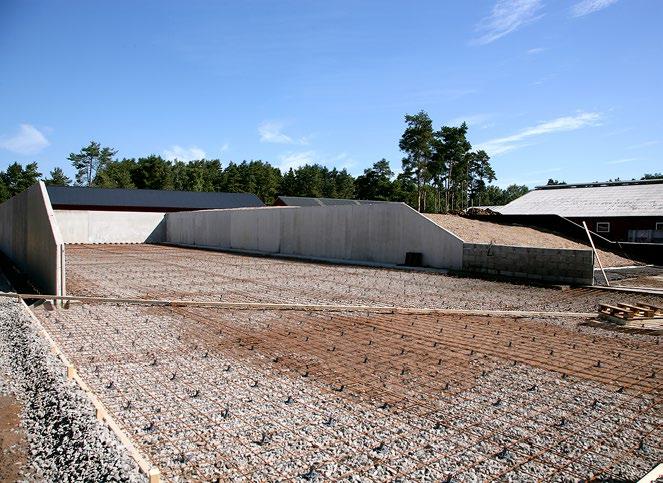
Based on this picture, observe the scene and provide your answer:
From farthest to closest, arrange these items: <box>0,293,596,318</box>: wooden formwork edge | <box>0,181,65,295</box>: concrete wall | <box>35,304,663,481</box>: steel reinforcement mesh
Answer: <box>0,181,65,295</box>: concrete wall < <box>0,293,596,318</box>: wooden formwork edge < <box>35,304,663,481</box>: steel reinforcement mesh

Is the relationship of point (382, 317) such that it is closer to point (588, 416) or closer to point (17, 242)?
point (588, 416)

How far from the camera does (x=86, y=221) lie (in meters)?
30.8

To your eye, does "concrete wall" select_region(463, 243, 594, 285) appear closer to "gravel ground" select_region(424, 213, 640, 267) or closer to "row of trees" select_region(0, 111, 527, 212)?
"gravel ground" select_region(424, 213, 640, 267)

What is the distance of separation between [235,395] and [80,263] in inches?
597

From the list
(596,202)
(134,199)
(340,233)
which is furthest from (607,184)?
(134,199)

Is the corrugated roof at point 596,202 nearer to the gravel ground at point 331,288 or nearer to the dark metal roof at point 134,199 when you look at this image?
the gravel ground at point 331,288

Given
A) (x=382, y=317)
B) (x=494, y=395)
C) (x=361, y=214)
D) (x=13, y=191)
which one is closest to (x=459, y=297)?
(x=382, y=317)

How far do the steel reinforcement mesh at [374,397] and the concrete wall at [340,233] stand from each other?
9481 millimetres

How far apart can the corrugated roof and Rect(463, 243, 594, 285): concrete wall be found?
538 inches

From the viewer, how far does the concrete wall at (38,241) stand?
8.64 meters

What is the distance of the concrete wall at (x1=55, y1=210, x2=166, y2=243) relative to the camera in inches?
1188

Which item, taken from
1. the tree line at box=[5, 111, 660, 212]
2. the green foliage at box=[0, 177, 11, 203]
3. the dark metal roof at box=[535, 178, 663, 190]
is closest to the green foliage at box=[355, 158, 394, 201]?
the tree line at box=[5, 111, 660, 212]

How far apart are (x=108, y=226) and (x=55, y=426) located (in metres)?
31.0

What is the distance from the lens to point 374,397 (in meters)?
4.25
